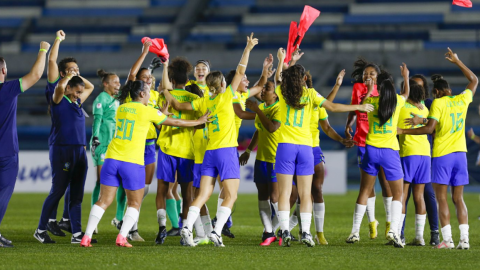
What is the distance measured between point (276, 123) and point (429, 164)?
6.52 ft

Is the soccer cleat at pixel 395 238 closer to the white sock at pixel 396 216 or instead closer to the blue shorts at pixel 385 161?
the white sock at pixel 396 216

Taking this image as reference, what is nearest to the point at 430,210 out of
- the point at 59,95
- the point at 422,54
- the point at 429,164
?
the point at 429,164

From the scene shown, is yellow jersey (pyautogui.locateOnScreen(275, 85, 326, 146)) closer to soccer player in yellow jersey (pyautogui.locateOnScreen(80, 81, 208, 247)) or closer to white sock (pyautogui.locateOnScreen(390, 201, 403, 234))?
soccer player in yellow jersey (pyautogui.locateOnScreen(80, 81, 208, 247))

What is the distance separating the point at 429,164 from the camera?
775 centimetres

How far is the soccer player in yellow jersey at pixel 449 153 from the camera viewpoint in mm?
7125

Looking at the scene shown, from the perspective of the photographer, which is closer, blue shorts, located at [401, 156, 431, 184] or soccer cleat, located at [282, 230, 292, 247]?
soccer cleat, located at [282, 230, 292, 247]

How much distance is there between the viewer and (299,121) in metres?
7.07

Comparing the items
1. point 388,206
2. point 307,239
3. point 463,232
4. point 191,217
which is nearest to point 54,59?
point 191,217

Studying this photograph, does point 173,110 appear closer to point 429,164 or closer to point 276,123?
point 276,123

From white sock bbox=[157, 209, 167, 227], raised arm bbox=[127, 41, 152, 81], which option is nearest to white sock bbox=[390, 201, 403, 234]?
white sock bbox=[157, 209, 167, 227]

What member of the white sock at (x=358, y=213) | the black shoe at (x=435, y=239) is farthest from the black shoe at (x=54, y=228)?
the black shoe at (x=435, y=239)

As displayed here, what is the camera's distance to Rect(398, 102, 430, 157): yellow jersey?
773cm

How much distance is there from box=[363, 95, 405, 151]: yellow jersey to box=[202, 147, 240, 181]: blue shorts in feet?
5.17

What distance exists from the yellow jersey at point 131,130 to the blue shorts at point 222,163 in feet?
2.08
